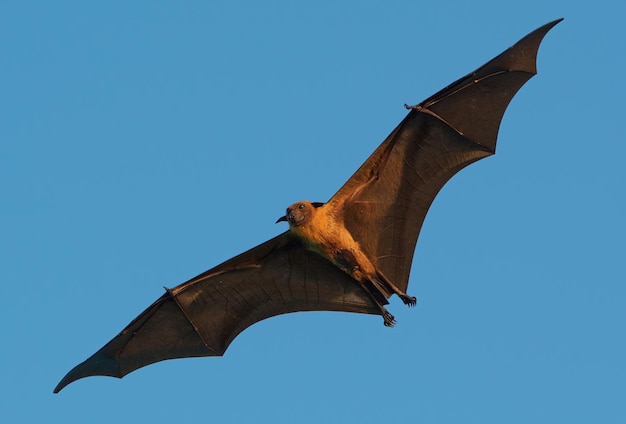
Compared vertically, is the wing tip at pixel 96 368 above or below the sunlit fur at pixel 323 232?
below

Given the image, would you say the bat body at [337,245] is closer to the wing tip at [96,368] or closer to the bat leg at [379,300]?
the bat leg at [379,300]

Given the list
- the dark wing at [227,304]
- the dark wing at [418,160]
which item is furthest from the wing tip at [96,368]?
the dark wing at [418,160]

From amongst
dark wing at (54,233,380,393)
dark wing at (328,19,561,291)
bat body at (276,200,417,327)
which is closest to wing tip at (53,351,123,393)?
dark wing at (54,233,380,393)

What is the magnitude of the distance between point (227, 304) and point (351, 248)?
9.86ft

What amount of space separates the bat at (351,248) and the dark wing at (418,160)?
0.02 m

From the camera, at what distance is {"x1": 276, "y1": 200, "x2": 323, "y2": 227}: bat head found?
1070 inches

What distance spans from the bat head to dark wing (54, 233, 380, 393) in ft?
2.24

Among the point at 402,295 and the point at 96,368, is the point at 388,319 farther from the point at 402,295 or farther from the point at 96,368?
the point at 96,368

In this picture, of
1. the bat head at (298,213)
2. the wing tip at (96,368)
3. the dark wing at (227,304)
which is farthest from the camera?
the wing tip at (96,368)

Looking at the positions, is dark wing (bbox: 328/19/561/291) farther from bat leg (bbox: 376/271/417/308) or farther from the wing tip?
the wing tip

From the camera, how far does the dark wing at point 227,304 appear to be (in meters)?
28.4

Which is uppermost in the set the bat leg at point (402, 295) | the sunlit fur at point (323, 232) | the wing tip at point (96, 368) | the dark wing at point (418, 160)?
the dark wing at point (418, 160)

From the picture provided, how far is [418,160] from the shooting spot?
2780cm

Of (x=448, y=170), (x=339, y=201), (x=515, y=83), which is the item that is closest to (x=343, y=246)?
(x=339, y=201)
